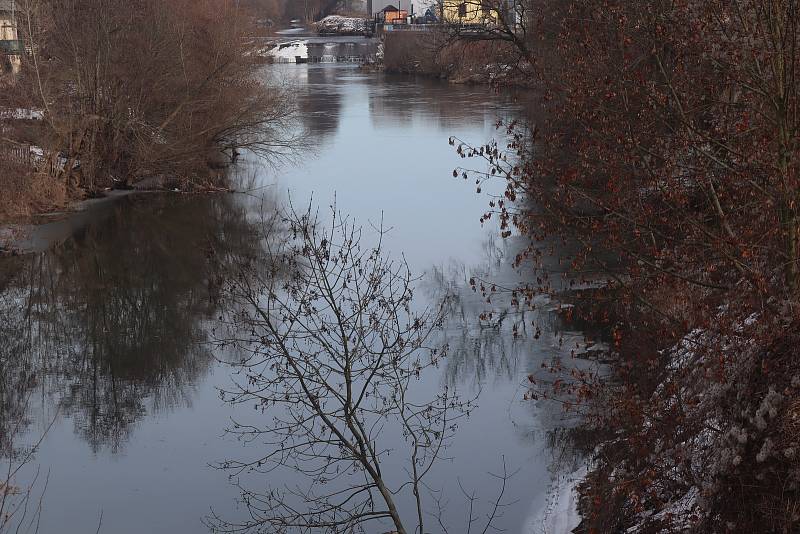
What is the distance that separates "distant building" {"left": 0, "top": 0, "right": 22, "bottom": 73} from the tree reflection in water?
802cm

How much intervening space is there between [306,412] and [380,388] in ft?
3.95

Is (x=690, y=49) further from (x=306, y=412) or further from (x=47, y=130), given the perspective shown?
(x=47, y=130)

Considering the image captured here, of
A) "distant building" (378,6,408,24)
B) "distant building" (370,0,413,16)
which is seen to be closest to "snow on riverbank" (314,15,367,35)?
"distant building" (370,0,413,16)

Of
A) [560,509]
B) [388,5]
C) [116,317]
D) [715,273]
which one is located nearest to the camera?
[715,273]

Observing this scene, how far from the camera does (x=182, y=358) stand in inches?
525

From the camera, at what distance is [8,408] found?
11.9 m

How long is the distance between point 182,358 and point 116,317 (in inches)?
82.9

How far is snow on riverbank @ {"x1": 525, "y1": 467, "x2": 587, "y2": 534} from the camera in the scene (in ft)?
30.5

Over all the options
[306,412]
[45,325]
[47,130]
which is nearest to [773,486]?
[306,412]

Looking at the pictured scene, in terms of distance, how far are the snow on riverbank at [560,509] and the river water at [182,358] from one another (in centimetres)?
4

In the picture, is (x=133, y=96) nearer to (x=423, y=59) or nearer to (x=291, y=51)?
(x=423, y=59)

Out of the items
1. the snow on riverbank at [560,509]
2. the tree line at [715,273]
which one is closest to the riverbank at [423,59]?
the snow on riverbank at [560,509]

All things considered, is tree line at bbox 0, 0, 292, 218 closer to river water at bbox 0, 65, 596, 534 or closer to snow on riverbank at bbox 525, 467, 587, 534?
river water at bbox 0, 65, 596, 534

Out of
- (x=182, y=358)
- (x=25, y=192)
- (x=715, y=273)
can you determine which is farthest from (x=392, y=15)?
(x=715, y=273)
